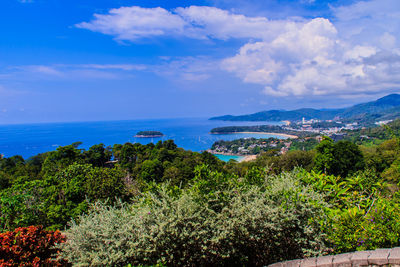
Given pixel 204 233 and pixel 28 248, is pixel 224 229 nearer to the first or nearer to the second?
pixel 204 233

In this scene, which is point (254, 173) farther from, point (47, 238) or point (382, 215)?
point (47, 238)

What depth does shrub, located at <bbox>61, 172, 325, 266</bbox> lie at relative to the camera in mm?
3822

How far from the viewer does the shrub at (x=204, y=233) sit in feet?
12.5

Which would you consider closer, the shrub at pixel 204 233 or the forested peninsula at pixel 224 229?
the forested peninsula at pixel 224 229

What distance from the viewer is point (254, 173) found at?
16.8 ft

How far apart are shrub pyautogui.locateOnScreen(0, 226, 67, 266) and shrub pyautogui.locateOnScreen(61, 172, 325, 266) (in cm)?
107

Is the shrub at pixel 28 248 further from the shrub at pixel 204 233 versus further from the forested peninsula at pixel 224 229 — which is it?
the shrub at pixel 204 233

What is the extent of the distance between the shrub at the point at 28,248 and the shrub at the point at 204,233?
107cm

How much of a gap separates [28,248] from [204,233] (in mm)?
3855

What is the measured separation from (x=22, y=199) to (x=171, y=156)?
69.7 ft

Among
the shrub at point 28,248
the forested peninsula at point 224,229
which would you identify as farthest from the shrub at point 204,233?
the shrub at point 28,248

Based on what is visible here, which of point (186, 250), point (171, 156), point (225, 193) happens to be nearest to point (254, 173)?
point (225, 193)

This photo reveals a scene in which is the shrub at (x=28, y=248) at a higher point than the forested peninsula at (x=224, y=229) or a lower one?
lower

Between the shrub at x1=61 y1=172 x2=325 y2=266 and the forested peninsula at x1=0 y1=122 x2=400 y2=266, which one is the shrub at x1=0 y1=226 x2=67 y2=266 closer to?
the forested peninsula at x1=0 y1=122 x2=400 y2=266
